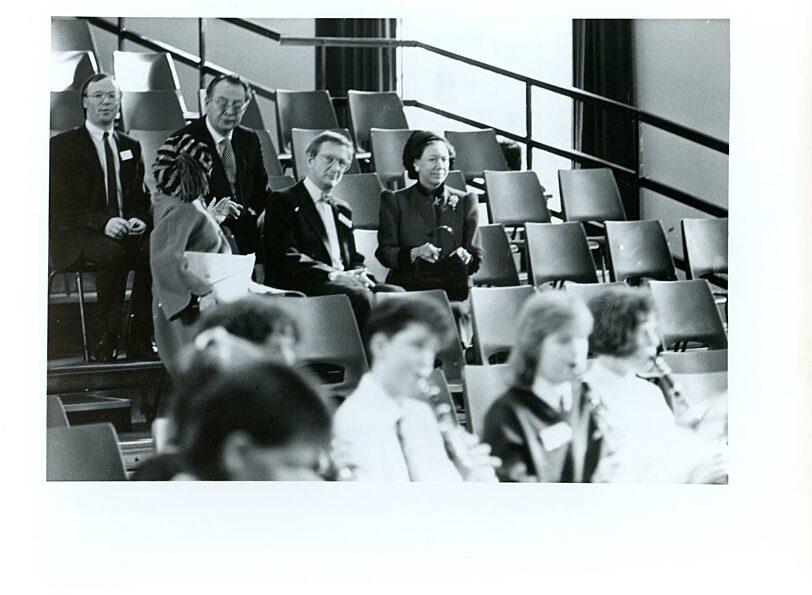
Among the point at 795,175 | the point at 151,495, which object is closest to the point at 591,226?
the point at 795,175

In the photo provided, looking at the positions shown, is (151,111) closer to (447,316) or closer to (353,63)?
(353,63)

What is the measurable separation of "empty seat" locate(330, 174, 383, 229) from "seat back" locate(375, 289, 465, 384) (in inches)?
6.7

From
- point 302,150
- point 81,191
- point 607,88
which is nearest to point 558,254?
point 607,88

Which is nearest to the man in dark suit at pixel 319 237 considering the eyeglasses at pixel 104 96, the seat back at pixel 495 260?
the seat back at pixel 495 260

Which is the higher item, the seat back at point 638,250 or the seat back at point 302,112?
the seat back at point 302,112

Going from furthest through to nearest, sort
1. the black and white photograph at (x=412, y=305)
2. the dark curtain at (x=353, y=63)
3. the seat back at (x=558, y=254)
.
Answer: the seat back at (x=558, y=254) < the dark curtain at (x=353, y=63) < the black and white photograph at (x=412, y=305)

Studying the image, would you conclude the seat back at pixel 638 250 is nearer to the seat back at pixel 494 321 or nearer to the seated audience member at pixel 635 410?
the seated audience member at pixel 635 410

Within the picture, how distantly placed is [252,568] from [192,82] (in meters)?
1.07

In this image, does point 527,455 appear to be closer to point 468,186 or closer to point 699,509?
point 699,509

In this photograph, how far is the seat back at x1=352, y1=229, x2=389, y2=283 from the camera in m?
2.55

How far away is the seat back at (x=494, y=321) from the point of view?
8.18ft

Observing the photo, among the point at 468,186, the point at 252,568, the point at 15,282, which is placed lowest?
the point at 252,568

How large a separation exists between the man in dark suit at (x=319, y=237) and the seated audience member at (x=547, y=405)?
1.10ft

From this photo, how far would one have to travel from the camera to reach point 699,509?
2.40 meters
